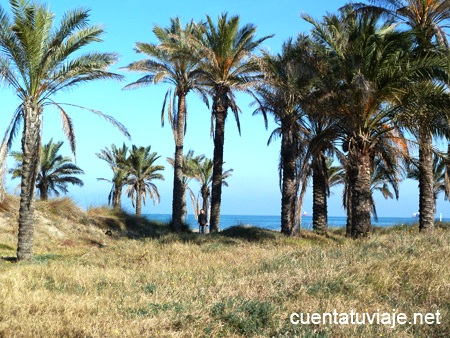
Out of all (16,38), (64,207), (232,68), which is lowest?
(64,207)

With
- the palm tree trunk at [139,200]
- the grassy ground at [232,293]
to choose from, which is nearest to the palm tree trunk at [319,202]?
the grassy ground at [232,293]

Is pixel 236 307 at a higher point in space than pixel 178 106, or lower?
lower

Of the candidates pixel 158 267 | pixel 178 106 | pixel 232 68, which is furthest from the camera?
pixel 178 106

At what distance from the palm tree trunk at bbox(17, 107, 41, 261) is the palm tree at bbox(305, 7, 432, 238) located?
9932 millimetres

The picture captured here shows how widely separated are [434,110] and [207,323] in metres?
12.1

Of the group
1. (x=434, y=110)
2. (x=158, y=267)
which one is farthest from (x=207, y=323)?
(x=434, y=110)

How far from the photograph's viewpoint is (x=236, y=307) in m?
6.45

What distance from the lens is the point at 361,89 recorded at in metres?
15.3

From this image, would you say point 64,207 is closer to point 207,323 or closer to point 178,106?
point 178,106

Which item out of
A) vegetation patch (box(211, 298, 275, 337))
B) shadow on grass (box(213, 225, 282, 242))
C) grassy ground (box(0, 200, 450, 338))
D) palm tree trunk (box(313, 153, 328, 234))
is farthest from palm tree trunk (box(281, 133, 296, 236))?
Answer: vegetation patch (box(211, 298, 275, 337))

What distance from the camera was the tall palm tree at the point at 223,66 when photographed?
918 inches

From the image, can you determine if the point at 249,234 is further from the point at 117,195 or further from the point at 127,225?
the point at 117,195

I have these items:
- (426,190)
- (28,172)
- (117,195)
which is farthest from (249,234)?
(117,195)

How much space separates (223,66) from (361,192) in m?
10.2
